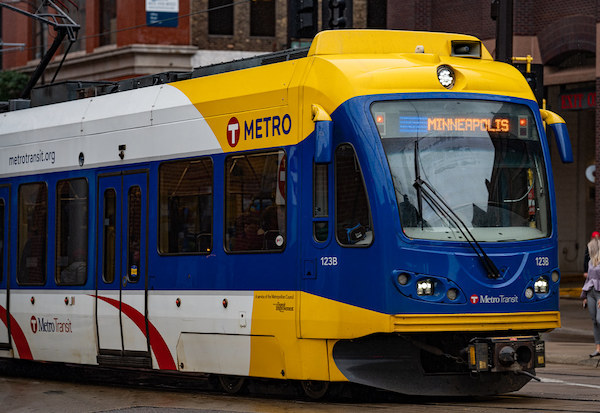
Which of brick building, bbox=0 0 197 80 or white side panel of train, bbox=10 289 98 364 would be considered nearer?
white side panel of train, bbox=10 289 98 364

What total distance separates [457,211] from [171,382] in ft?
17.9

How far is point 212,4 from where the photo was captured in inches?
1513

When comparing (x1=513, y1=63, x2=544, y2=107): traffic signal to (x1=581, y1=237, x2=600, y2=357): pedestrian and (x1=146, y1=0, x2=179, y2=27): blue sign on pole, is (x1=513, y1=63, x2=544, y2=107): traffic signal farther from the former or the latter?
(x1=146, y1=0, x2=179, y2=27): blue sign on pole

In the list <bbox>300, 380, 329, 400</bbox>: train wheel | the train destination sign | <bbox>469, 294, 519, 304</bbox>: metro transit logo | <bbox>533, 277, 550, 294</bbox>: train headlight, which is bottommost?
<bbox>300, 380, 329, 400</bbox>: train wheel

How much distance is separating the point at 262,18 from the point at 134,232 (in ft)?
83.1

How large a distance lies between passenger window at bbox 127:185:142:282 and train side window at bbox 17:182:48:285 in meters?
1.91

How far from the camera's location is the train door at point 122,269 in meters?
14.0

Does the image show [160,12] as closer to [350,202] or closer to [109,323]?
[109,323]

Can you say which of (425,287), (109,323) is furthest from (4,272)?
(425,287)

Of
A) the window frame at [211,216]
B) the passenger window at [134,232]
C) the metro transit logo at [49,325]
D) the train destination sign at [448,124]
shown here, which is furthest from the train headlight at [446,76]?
the metro transit logo at [49,325]

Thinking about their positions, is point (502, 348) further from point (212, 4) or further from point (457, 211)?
point (212, 4)

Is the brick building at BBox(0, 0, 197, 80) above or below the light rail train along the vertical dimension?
above

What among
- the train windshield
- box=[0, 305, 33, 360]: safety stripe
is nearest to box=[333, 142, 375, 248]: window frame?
the train windshield

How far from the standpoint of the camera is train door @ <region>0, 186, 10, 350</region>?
16484 mm
